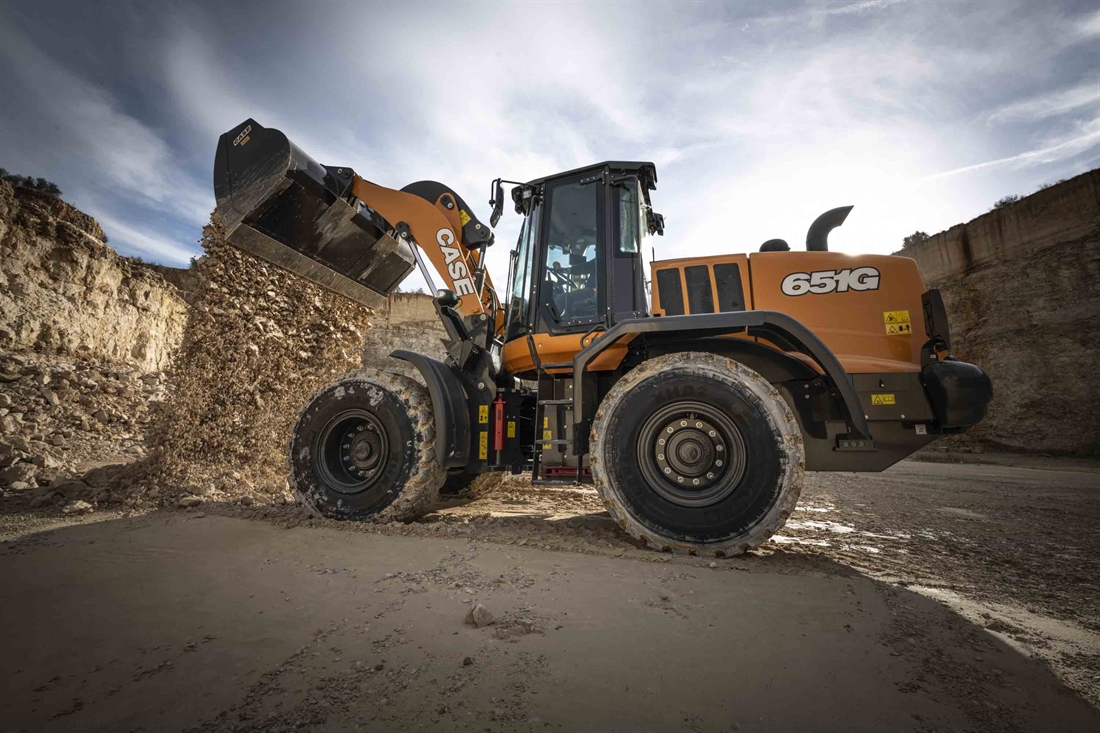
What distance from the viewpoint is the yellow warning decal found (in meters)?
3.24

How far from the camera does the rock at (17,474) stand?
180 inches

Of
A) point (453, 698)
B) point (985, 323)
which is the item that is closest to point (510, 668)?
point (453, 698)

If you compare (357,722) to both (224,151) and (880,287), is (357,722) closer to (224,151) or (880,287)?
(880,287)

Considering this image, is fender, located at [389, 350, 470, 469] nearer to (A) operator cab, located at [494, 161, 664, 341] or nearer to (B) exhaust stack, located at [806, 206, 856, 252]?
(A) operator cab, located at [494, 161, 664, 341]

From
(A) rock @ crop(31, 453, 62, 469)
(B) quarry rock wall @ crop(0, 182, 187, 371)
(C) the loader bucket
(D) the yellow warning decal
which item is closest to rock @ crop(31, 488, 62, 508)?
(A) rock @ crop(31, 453, 62, 469)

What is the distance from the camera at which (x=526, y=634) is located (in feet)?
5.76

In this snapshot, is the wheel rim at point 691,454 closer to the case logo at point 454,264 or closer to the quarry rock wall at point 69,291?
the case logo at point 454,264

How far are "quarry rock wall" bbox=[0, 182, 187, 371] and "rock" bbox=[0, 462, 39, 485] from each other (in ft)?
15.8

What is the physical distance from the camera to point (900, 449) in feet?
10.4

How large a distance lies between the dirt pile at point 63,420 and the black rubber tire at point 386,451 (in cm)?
242

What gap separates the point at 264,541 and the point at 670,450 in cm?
277

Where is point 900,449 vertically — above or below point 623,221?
below

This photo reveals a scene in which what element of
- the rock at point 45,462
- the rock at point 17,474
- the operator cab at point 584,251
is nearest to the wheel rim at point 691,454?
the operator cab at point 584,251

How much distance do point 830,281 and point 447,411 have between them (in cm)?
306
